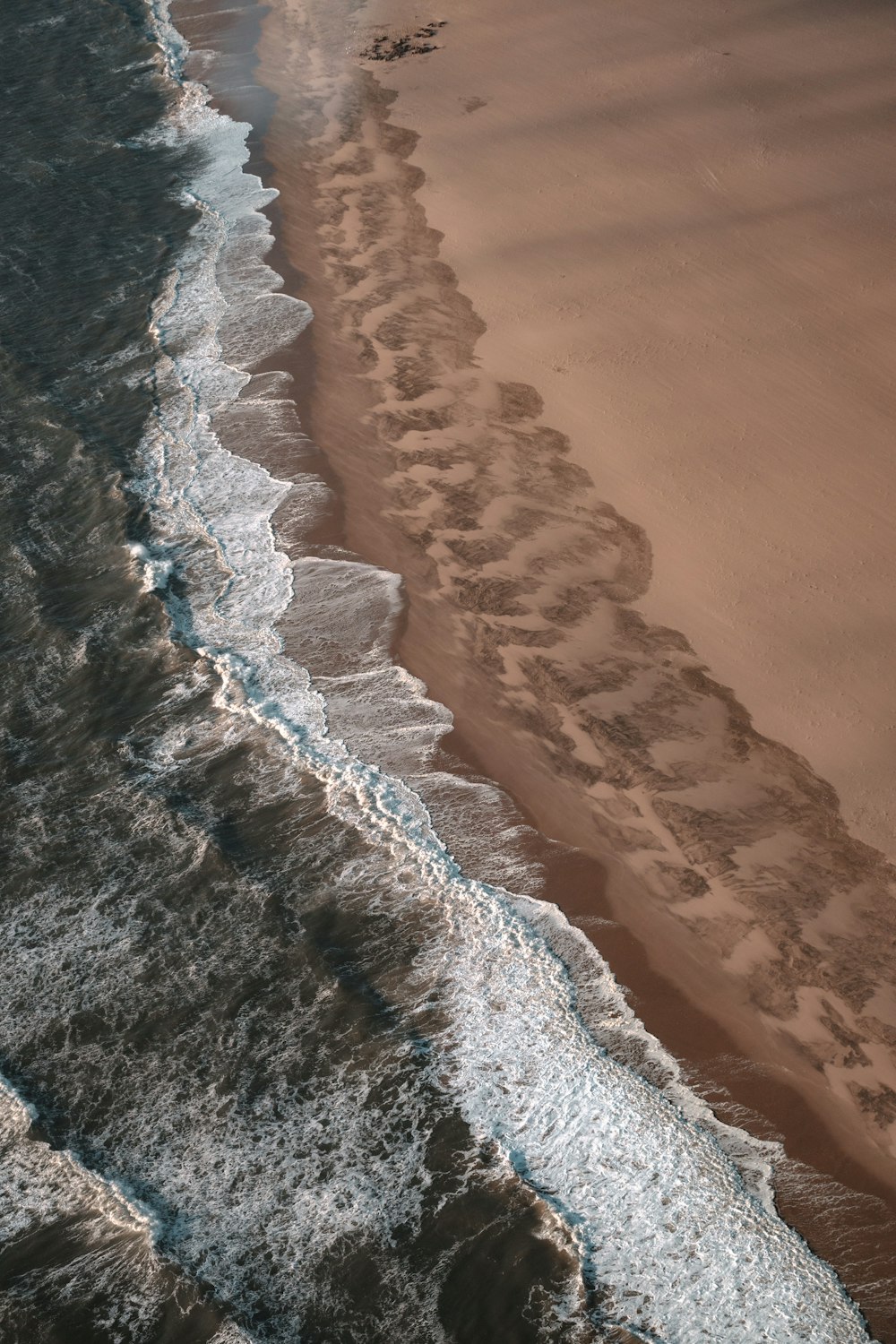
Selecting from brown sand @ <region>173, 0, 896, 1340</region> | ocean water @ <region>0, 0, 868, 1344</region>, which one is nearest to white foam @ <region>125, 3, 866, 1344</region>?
ocean water @ <region>0, 0, 868, 1344</region>

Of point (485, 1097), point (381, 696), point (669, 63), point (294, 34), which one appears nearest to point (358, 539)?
point (381, 696)

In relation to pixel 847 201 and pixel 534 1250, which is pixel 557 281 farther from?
pixel 534 1250

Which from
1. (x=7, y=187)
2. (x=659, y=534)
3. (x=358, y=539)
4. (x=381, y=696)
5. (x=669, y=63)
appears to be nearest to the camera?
(x=381, y=696)

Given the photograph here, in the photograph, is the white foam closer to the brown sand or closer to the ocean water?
the ocean water

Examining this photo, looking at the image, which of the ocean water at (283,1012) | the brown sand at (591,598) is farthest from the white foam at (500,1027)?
the brown sand at (591,598)

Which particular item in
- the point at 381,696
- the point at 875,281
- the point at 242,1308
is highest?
the point at 875,281

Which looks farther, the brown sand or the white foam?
the brown sand
